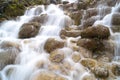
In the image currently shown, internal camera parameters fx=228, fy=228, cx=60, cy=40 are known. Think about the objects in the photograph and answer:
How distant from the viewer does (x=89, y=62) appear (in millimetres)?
9000

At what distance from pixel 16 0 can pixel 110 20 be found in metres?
8.42

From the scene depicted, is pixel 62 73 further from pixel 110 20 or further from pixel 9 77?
pixel 110 20

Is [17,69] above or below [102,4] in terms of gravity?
below

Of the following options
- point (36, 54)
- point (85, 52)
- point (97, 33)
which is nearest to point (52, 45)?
point (36, 54)

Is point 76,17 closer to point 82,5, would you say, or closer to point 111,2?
point 82,5

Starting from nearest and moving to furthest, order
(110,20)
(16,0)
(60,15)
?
(110,20), (60,15), (16,0)

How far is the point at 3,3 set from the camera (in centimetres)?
1625

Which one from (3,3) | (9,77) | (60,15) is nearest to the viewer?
(9,77)

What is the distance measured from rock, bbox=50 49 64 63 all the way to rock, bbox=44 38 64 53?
1.14ft

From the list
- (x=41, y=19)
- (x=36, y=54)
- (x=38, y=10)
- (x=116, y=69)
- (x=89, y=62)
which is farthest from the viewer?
(x=38, y=10)

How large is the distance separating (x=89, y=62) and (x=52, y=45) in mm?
1938

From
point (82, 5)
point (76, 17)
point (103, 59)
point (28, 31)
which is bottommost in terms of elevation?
point (103, 59)

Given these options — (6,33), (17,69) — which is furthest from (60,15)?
(17,69)

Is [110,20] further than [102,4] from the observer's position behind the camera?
No
